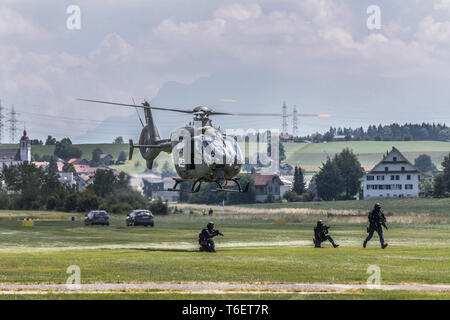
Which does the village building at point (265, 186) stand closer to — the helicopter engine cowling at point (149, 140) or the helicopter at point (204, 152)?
the helicopter engine cowling at point (149, 140)

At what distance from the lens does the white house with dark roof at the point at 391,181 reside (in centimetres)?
16950

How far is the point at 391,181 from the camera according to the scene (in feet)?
564

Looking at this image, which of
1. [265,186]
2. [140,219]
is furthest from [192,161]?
[265,186]

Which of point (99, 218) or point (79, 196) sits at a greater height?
point (79, 196)

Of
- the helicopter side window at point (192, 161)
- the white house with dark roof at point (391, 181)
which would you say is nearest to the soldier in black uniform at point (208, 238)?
the helicopter side window at point (192, 161)

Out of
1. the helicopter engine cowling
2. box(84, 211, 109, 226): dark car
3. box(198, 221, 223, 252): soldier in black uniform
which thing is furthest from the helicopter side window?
box(84, 211, 109, 226): dark car

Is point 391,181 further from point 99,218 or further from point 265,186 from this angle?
point 99,218

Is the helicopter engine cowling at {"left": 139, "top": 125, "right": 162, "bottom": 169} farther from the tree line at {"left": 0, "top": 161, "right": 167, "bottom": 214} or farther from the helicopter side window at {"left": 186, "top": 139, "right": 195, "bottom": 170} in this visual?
the tree line at {"left": 0, "top": 161, "right": 167, "bottom": 214}

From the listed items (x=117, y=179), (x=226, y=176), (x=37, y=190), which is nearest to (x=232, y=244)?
(x=226, y=176)

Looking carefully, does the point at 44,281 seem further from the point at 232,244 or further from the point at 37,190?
the point at 37,190

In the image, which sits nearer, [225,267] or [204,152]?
[225,267]
